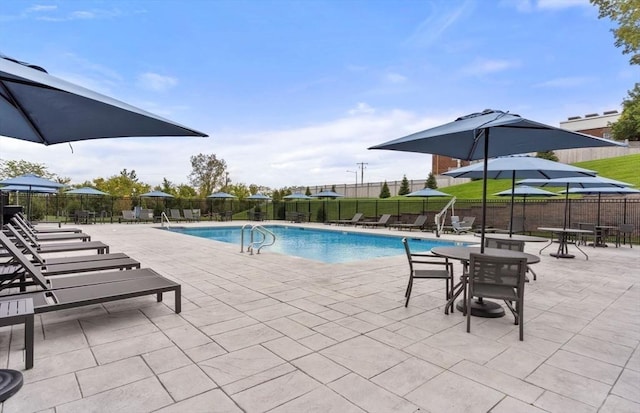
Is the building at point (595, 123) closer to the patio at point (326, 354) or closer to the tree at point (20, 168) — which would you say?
the patio at point (326, 354)

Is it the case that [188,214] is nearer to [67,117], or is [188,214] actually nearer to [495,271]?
[67,117]

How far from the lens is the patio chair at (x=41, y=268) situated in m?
3.19

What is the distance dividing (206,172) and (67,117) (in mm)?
29090

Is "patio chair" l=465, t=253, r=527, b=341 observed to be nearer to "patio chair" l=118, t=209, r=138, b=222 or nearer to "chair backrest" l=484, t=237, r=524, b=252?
"chair backrest" l=484, t=237, r=524, b=252

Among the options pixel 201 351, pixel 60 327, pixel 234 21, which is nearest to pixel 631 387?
pixel 201 351

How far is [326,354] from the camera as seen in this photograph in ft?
8.77

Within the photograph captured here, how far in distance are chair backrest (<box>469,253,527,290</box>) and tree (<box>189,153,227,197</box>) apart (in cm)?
2958

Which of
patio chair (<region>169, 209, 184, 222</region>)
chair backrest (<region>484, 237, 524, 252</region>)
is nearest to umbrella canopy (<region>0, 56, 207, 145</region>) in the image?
chair backrest (<region>484, 237, 524, 252</region>)

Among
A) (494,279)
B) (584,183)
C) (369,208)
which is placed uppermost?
(584,183)

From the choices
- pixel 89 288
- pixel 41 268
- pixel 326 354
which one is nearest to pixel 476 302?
pixel 326 354

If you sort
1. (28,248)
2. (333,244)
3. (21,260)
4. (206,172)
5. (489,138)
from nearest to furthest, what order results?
(21,260) → (489,138) → (28,248) → (333,244) → (206,172)

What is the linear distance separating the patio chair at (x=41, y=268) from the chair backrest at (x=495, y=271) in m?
3.89

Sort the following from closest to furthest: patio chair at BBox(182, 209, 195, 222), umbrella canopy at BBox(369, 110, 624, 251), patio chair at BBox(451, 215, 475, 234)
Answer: umbrella canopy at BBox(369, 110, 624, 251) < patio chair at BBox(451, 215, 475, 234) < patio chair at BBox(182, 209, 195, 222)

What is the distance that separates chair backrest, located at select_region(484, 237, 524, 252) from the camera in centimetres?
474
